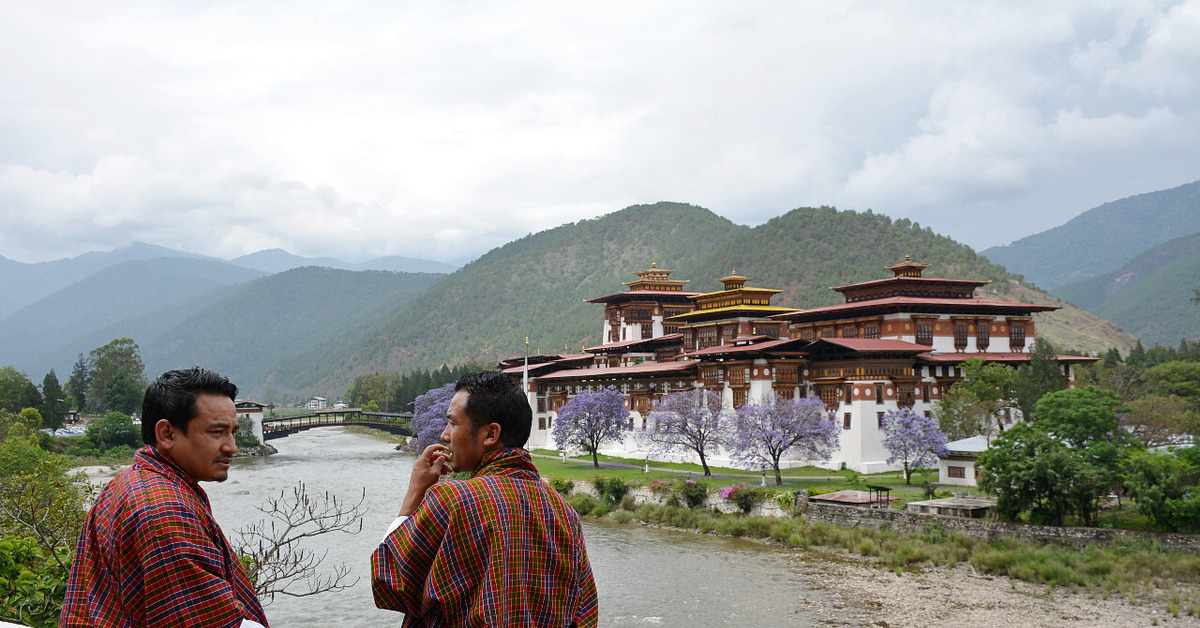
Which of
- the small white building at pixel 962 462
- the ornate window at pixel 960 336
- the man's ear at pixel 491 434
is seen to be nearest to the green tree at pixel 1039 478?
the small white building at pixel 962 462

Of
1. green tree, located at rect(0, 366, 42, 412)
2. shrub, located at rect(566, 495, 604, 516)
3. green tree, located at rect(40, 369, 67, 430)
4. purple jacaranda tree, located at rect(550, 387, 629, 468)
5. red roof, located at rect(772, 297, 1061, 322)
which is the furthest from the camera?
green tree, located at rect(40, 369, 67, 430)

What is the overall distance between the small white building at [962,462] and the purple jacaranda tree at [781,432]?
5864 mm

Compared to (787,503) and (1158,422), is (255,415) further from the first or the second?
(1158,422)

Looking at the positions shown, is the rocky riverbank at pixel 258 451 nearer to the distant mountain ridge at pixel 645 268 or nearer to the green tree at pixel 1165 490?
the distant mountain ridge at pixel 645 268

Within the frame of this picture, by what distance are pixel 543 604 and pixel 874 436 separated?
4208cm

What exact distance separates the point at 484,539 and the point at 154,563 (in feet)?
3.78

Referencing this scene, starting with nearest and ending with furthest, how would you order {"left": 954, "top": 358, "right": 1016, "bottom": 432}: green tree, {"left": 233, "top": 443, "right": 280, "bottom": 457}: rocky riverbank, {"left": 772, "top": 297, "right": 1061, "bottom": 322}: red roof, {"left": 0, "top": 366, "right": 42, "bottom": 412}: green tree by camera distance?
{"left": 954, "top": 358, "right": 1016, "bottom": 432}: green tree → {"left": 772, "top": 297, "right": 1061, "bottom": 322}: red roof → {"left": 233, "top": 443, "right": 280, "bottom": 457}: rocky riverbank → {"left": 0, "top": 366, "right": 42, "bottom": 412}: green tree

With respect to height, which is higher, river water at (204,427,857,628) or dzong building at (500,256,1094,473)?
dzong building at (500,256,1094,473)

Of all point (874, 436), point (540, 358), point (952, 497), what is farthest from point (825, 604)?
point (540, 358)

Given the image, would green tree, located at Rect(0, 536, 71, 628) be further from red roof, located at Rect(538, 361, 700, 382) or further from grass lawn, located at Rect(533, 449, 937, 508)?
red roof, located at Rect(538, 361, 700, 382)

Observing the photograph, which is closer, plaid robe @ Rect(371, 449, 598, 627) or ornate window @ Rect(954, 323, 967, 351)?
plaid robe @ Rect(371, 449, 598, 627)

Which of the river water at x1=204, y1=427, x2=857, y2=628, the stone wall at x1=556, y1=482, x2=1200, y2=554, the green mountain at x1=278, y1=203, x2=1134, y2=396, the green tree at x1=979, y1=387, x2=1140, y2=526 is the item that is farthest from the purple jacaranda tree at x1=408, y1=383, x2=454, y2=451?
the green mountain at x1=278, y1=203, x2=1134, y2=396

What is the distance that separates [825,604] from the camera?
76.9 ft

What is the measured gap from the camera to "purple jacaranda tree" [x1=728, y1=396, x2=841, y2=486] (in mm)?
40438
